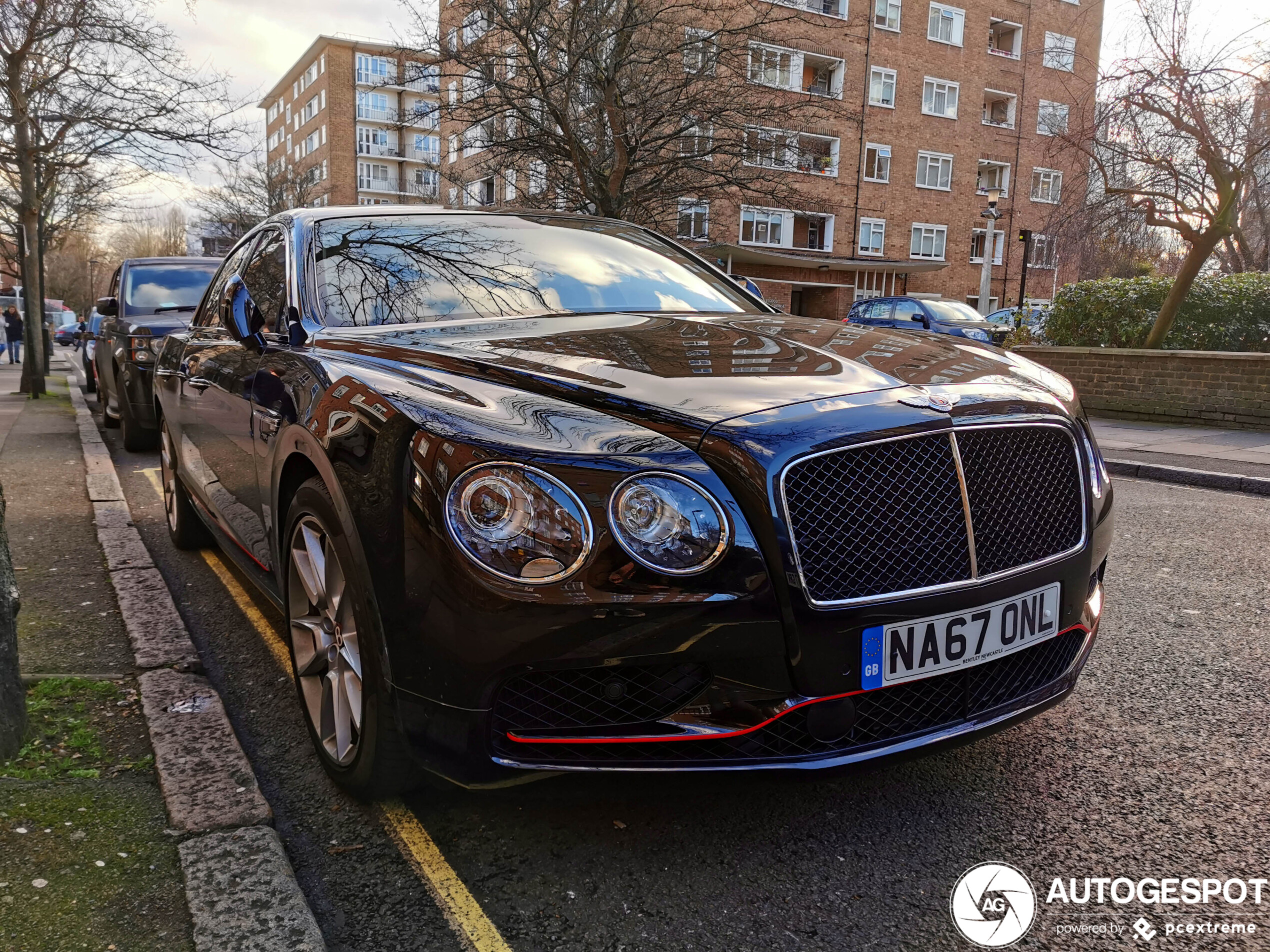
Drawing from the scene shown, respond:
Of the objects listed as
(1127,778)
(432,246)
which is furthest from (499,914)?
(432,246)

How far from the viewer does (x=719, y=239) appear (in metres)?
33.1

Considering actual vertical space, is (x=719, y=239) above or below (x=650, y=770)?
above

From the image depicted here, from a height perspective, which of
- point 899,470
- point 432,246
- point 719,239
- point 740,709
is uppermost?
point 719,239

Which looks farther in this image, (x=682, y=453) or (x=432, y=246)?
(x=432, y=246)

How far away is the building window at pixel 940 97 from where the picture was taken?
41062 mm

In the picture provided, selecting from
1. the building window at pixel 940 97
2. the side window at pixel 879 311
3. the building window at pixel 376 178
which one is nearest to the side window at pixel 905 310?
the side window at pixel 879 311

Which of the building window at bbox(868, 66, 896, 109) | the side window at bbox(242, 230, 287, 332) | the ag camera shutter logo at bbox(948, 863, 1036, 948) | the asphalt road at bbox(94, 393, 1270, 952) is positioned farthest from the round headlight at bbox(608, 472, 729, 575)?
the building window at bbox(868, 66, 896, 109)

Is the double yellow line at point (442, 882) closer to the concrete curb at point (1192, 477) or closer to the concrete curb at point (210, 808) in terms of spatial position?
the concrete curb at point (210, 808)

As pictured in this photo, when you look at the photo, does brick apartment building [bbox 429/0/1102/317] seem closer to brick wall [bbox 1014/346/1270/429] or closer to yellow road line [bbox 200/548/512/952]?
brick wall [bbox 1014/346/1270/429]

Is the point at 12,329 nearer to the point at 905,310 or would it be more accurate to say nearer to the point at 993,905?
the point at 905,310

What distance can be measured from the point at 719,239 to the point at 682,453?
106 feet

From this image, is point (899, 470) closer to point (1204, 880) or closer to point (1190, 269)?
point (1204, 880)

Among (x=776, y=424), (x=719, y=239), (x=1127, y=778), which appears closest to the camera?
(x=776, y=424)

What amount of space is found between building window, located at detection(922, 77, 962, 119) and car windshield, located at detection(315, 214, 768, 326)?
4163 centimetres
